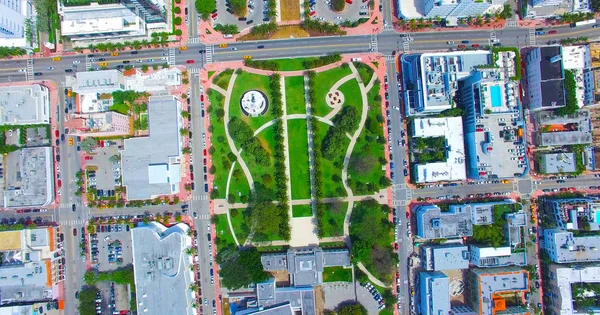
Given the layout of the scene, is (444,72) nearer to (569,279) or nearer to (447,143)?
(447,143)

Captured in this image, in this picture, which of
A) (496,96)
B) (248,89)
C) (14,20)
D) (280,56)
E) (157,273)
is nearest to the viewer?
(496,96)

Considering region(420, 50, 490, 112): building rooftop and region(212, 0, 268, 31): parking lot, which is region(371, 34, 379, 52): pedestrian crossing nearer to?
region(420, 50, 490, 112): building rooftop

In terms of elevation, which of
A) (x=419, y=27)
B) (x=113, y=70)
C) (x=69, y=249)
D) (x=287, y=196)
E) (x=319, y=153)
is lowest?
(x=69, y=249)

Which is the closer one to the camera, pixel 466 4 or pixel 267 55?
pixel 466 4

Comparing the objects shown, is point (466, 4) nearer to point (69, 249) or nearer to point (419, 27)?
point (419, 27)

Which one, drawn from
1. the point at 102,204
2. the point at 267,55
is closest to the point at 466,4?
the point at 267,55

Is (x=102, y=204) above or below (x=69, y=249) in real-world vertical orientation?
above

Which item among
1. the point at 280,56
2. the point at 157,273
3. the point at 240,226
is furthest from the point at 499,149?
the point at 157,273
